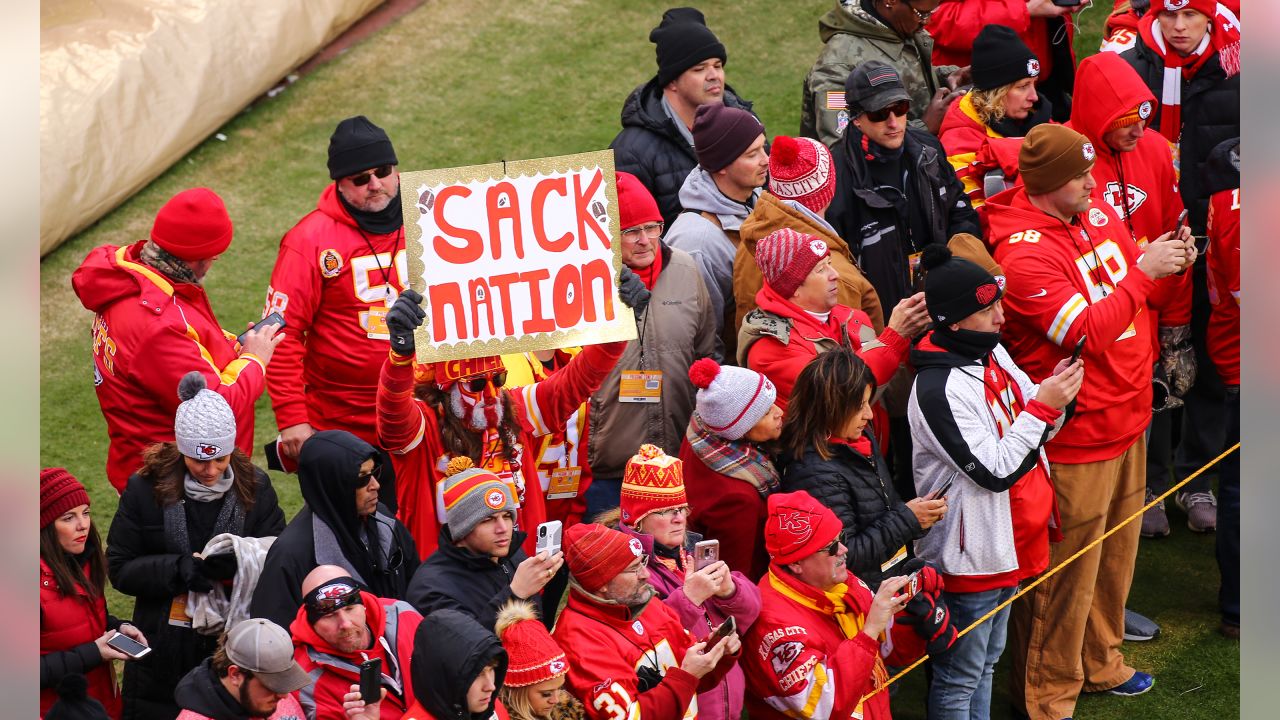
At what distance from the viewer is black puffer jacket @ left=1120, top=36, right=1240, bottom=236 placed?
6113mm

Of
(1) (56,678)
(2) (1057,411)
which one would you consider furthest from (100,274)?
(2) (1057,411)

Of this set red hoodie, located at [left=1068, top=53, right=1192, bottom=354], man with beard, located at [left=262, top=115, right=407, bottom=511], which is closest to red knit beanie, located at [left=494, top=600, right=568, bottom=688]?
man with beard, located at [left=262, top=115, right=407, bottom=511]

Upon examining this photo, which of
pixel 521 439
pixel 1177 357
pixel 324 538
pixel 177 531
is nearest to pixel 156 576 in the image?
pixel 177 531

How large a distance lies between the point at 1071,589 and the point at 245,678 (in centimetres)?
292

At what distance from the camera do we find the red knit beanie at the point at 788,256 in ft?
15.2

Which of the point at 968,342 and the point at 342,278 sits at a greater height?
the point at 342,278

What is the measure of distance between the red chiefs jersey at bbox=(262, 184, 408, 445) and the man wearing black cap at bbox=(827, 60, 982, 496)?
1.70 metres

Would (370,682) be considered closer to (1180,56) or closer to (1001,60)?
(1001,60)

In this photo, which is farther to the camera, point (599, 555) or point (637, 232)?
point (637, 232)

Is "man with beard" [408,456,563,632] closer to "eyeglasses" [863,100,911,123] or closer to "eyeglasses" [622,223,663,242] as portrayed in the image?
"eyeglasses" [622,223,663,242]

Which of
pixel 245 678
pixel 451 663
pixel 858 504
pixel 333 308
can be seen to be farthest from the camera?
pixel 333 308

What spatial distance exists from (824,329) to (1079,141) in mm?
1084

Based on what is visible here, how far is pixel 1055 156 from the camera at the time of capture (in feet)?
16.0
